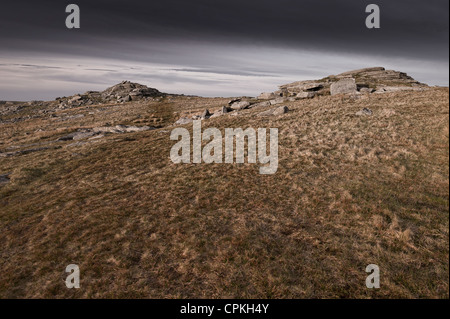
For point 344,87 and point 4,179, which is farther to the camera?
point 344,87

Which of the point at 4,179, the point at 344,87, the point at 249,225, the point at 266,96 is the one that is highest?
the point at 266,96

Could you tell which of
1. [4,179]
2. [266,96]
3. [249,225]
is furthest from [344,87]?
[4,179]

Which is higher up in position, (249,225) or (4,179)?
(4,179)

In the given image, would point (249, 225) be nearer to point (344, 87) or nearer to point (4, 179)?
point (4, 179)

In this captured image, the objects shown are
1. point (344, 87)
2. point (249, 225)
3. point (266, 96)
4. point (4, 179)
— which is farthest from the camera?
point (266, 96)

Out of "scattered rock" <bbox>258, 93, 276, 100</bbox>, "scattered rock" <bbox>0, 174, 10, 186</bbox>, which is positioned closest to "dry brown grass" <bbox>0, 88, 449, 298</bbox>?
"scattered rock" <bbox>0, 174, 10, 186</bbox>

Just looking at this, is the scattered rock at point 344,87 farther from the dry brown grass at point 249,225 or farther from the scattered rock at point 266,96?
the dry brown grass at point 249,225

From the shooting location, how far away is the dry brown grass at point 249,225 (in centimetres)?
781

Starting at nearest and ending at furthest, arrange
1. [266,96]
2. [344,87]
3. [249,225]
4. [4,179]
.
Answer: [249,225]
[4,179]
[344,87]
[266,96]

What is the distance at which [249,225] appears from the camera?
36.2 feet

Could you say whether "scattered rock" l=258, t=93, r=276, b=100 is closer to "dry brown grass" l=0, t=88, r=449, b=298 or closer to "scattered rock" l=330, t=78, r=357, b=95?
"scattered rock" l=330, t=78, r=357, b=95

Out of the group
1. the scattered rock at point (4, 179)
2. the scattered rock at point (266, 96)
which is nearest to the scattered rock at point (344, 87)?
the scattered rock at point (266, 96)

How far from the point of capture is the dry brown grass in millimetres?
7812
